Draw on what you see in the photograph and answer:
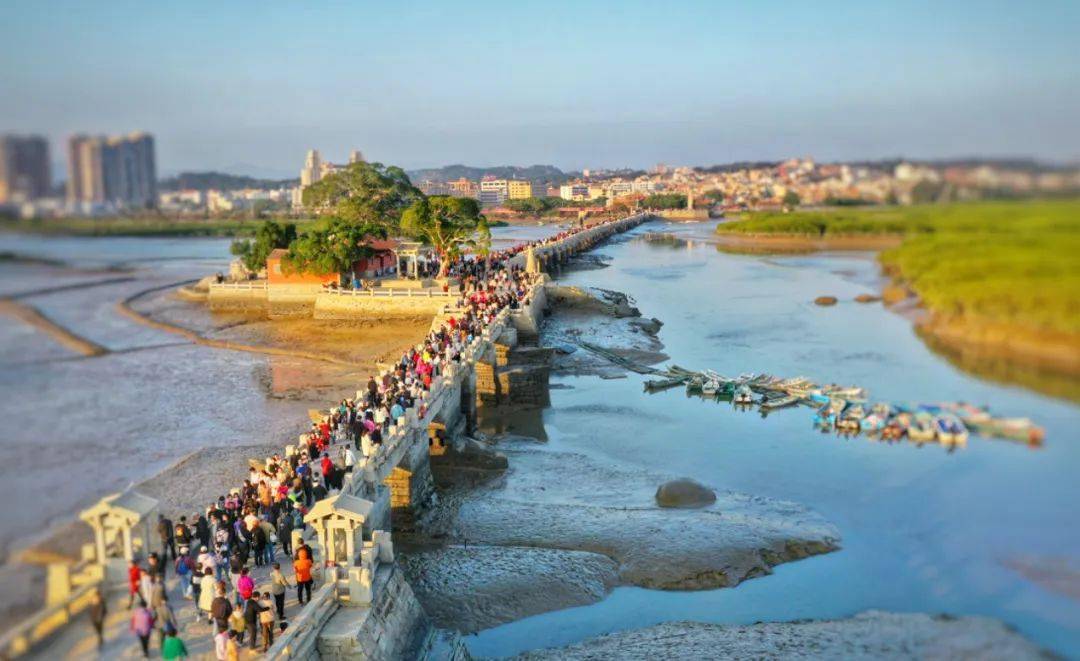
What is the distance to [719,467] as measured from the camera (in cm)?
2381

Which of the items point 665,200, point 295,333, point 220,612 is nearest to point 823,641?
point 220,612

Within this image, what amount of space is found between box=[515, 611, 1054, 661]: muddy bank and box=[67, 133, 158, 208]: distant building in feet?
33.3

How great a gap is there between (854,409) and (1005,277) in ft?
57.9

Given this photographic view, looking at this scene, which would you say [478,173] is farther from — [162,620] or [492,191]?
[162,620]

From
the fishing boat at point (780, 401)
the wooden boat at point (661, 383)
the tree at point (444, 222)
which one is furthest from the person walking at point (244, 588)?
the tree at point (444, 222)

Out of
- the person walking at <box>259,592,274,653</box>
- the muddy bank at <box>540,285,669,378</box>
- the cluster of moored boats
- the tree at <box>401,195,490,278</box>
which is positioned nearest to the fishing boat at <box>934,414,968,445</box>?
the cluster of moored boats

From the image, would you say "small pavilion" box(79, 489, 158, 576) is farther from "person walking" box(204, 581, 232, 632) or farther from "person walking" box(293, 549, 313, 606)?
"person walking" box(293, 549, 313, 606)

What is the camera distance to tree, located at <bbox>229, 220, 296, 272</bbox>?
55219 mm

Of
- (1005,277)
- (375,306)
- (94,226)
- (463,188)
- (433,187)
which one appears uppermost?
(433,187)

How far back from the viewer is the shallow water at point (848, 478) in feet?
37.5

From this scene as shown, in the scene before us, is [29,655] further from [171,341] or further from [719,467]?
[171,341]

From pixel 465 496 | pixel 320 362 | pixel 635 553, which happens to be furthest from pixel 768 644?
pixel 320 362

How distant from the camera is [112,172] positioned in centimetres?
849

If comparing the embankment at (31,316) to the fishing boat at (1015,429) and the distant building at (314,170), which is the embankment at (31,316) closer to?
the fishing boat at (1015,429)
